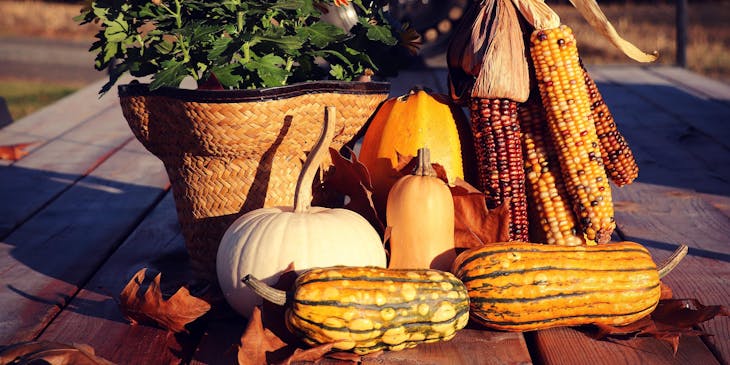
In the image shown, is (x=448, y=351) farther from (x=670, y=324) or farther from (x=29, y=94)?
(x=29, y=94)

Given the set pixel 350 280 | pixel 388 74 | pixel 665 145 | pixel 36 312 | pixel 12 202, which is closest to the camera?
pixel 350 280

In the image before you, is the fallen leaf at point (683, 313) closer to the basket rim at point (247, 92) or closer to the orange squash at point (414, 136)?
the orange squash at point (414, 136)

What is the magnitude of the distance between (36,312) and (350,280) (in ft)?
3.10

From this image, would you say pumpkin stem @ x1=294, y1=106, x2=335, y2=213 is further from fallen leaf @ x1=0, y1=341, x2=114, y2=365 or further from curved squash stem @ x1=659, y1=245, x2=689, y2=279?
curved squash stem @ x1=659, y1=245, x2=689, y2=279

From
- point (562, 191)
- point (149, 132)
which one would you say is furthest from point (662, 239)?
point (149, 132)

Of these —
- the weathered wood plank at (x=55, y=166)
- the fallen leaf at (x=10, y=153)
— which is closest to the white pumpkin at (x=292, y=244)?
the weathered wood plank at (x=55, y=166)

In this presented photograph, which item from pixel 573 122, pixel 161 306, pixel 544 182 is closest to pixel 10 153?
pixel 161 306

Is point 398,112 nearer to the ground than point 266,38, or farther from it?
nearer to the ground

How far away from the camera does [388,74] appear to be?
2762 mm

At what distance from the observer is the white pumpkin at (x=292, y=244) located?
7.11 feet

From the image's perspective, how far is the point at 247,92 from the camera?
2281mm

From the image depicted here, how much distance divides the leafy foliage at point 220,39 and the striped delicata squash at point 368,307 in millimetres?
669

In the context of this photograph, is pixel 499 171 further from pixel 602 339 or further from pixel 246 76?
pixel 246 76

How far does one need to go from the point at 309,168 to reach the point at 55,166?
86.8 inches
